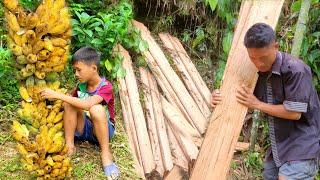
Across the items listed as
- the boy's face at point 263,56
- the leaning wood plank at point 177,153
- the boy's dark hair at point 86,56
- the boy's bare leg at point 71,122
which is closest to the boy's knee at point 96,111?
the boy's bare leg at point 71,122

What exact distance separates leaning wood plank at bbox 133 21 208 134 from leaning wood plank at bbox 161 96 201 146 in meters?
0.16

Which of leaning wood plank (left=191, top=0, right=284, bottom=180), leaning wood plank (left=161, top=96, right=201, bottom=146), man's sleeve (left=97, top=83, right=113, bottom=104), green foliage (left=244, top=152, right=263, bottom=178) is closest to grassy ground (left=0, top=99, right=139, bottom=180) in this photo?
Answer: man's sleeve (left=97, top=83, right=113, bottom=104)

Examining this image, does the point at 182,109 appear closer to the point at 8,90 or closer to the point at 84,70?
the point at 84,70

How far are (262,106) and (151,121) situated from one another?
6.80 ft

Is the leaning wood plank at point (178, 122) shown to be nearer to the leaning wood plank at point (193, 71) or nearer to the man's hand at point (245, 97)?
the leaning wood plank at point (193, 71)

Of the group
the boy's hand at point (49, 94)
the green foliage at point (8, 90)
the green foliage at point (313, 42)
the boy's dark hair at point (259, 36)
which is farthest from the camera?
the green foliage at point (8, 90)

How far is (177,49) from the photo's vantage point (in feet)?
20.7

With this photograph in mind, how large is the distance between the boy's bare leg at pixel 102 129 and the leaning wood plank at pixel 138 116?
43cm

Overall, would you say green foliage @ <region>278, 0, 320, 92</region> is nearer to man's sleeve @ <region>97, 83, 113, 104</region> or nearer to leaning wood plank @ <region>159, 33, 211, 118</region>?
leaning wood plank @ <region>159, 33, 211, 118</region>

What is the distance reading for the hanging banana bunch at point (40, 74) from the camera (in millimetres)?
3012

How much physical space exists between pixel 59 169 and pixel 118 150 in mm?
926

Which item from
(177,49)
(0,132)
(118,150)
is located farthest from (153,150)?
(177,49)

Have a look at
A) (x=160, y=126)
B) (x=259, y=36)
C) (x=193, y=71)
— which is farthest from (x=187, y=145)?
(x=259, y=36)

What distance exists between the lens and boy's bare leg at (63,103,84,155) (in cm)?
367
